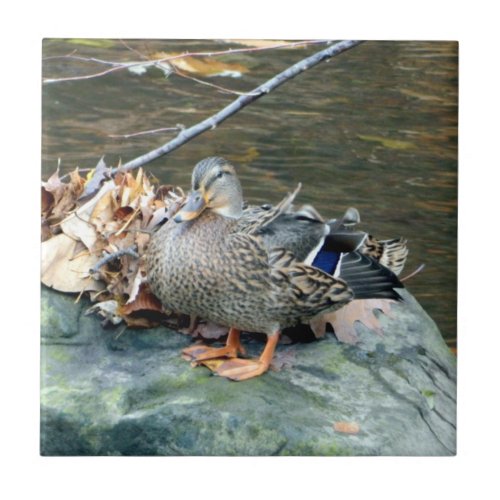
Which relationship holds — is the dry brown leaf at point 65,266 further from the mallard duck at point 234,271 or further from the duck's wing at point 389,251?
the duck's wing at point 389,251

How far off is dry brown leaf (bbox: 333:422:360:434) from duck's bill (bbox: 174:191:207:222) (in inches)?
40.4

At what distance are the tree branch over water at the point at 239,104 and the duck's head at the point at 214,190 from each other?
200 millimetres

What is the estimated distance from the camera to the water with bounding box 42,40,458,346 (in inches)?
176

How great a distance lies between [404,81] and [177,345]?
4.83 ft

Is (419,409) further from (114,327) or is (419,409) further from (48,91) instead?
(48,91)

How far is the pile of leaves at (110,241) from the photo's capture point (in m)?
4.46

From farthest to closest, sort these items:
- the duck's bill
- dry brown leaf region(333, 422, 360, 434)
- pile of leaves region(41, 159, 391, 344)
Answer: pile of leaves region(41, 159, 391, 344)
dry brown leaf region(333, 422, 360, 434)
the duck's bill

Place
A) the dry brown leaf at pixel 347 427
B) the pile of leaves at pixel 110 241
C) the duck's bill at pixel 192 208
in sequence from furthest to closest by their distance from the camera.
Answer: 1. the pile of leaves at pixel 110 241
2. the dry brown leaf at pixel 347 427
3. the duck's bill at pixel 192 208

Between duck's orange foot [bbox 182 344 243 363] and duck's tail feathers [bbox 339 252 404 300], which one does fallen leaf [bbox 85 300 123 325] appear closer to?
duck's orange foot [bbox 182 344 243 363]

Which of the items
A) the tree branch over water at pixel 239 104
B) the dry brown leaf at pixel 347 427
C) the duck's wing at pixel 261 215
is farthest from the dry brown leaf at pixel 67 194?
the dry brown leaf at pixel 347 427

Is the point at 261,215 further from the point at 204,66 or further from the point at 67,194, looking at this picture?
the point at 67,194

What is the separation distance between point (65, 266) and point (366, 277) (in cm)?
125

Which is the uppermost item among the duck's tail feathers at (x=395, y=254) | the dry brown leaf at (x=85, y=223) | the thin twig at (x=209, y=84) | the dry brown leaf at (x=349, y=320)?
the thin twig at (x=209, y=84)

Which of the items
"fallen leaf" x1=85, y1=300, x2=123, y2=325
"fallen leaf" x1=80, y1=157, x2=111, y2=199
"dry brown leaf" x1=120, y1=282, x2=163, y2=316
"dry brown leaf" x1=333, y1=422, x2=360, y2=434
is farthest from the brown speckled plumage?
"dry brown leaf" x1=333, y1=422, x2=360, y2=434
